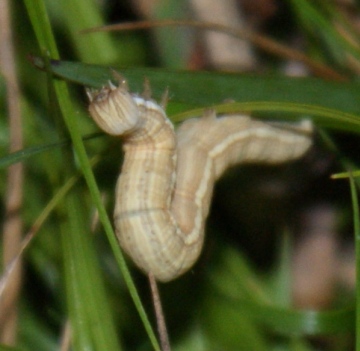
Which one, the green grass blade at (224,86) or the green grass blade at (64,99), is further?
the green grass blade at (224,86)

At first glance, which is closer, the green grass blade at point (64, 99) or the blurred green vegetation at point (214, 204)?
the green grass blade at point (64, 99)

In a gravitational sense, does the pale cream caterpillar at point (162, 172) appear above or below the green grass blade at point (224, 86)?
below

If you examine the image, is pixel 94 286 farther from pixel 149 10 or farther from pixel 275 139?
pixel 149 10

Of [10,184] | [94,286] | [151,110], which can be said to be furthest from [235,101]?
[10,184]

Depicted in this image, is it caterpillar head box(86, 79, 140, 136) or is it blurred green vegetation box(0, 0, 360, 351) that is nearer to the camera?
caterpillar head box(86, 79, 140, 136)

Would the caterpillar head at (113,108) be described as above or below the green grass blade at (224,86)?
below
